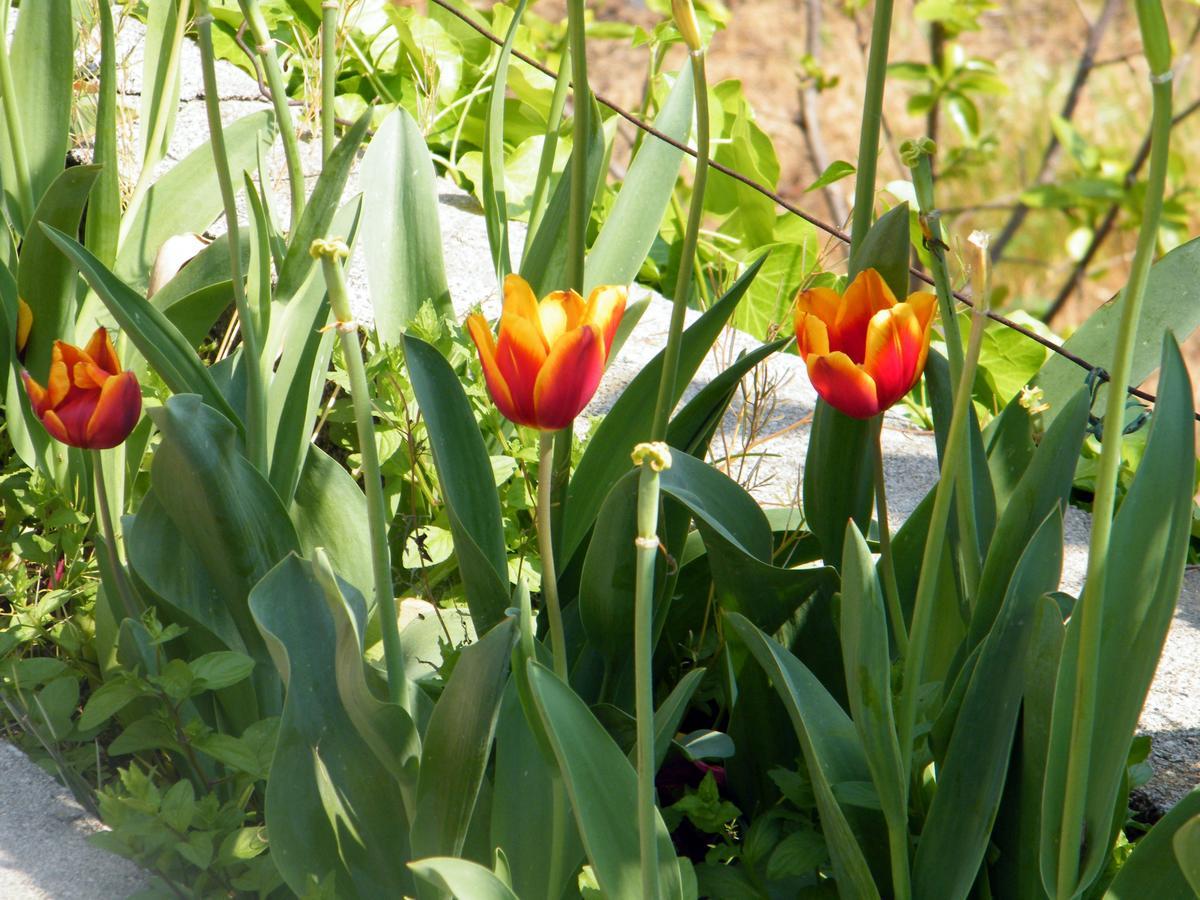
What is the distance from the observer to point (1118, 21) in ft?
14.6

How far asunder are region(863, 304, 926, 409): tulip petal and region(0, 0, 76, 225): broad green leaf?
1.14m

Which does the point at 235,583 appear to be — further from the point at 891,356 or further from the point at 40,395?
the point at 891,356

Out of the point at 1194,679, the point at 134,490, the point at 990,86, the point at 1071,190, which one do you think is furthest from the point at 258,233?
the point at 990,86

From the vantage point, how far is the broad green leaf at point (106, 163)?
1.37 metres

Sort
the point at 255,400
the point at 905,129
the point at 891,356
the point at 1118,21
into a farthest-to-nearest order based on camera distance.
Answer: the point at 905,129
the point at 1118,21
the point at 255,400
the point at 891,356

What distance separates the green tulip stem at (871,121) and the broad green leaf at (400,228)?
24.8 inches

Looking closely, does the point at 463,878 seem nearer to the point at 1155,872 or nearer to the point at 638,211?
the point at 1155,872

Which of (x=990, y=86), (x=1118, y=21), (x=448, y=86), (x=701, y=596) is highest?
(x=1118, y=21)

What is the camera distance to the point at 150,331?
3.68 ft

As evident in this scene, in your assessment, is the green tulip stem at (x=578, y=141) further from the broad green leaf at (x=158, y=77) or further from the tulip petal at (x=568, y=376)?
the broad green leaf at (x=158, y=77)

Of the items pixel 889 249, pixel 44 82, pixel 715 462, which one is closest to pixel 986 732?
pixel 889 249

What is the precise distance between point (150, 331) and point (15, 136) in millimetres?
483

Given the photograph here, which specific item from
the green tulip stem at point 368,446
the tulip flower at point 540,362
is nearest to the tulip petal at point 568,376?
the tulip flower at point 540,362

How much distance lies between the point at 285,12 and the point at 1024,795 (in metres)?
2.27
